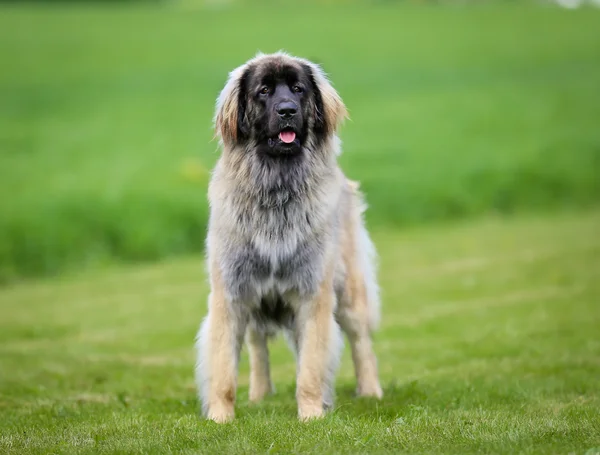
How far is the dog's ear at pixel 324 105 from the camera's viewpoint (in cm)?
669

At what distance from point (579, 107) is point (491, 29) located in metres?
6.47

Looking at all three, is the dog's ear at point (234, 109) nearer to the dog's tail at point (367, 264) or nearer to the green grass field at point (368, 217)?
the dog's tail at point (367, 264)

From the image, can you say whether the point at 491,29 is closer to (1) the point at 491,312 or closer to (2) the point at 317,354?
(1) the point at 491,312

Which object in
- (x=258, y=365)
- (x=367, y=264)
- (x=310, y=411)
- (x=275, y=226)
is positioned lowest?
(x=258, y=365)

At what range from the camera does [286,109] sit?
6.32 m

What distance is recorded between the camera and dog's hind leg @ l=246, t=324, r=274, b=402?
7.47 meters

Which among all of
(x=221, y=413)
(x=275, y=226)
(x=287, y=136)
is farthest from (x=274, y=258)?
(x=221, y=413)

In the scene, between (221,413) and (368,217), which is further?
(368,217)

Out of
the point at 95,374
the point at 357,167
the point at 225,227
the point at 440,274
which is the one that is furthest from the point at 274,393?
the point at 357,167

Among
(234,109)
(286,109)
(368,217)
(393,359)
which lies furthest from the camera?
(368,217)

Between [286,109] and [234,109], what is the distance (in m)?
0.46

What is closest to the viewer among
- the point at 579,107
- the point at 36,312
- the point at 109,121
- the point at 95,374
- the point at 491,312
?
the point at 95,374

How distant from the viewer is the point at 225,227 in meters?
6.55

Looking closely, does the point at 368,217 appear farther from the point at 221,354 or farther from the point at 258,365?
the point at 221,354
